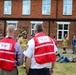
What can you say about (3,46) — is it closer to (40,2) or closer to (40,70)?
(40,70)

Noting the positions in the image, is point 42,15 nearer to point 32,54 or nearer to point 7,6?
point 7,6

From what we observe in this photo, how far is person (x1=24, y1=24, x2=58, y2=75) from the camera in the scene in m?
5.96

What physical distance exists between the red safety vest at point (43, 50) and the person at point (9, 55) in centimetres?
62

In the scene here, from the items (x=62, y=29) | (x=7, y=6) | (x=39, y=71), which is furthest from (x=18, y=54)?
(x=7, y=6)

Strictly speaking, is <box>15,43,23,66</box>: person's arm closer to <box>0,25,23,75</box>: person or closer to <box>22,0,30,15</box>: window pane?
<box>0,25,23,75</box>: person

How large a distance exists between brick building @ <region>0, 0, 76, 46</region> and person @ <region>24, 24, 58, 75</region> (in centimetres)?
3242

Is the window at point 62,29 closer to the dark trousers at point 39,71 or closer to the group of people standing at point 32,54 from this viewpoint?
the group of people standing at point 32,54

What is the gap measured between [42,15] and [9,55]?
113 feet

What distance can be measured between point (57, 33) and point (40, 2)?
4.84m

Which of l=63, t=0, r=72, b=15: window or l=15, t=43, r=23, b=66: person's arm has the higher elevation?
l=63, t=0, r=72, b=15: window

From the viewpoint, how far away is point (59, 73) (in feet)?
42.1

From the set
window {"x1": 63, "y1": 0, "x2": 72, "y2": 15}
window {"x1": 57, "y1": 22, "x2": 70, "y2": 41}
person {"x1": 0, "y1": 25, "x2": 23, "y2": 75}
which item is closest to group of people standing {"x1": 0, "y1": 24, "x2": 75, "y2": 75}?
person {"x1": 0, "y1": 25, "x2": 23, "y2": 75}

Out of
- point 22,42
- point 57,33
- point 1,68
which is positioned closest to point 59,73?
point 22,42

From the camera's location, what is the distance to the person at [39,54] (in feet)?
19.6
